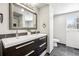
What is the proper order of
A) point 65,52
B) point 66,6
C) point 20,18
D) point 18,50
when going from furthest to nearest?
point 66,6 → point 65,52 → point 20,18 → point 18,50

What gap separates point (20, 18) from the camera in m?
2.39

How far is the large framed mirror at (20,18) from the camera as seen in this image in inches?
76.1

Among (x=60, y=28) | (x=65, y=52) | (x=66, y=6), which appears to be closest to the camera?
(x=65, y=52)

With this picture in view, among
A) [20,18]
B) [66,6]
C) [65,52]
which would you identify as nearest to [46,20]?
[66,6]

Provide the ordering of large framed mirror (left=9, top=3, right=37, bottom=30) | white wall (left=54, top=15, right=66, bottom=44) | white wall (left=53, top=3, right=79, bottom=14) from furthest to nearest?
white wall (left=54, top=15, right=66, bottom=44), white wall (left=53, top=3, right=79, bottom=14), large framed mirror (left=9, top=3, right=37, bottom=30)

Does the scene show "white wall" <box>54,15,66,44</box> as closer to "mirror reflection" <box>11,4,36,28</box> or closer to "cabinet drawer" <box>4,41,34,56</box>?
"mirror reflection" <box>11,4,36,28</box>

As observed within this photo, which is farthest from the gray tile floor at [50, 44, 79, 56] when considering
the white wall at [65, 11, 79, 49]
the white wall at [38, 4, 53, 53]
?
the white wall at [65, 11, 79, 49]

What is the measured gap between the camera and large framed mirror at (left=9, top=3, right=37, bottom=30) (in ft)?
6.34

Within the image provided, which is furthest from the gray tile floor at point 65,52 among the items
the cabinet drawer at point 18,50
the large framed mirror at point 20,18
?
the cabinet drawer at point 18,50

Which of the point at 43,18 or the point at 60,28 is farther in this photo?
the point at 60,28

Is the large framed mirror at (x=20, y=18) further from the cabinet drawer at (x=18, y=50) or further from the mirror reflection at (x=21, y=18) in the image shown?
the cabinet drawer at (x=18, y=50)

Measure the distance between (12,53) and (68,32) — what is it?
396 cm

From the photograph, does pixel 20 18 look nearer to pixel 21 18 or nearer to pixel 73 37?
pixel 21 18

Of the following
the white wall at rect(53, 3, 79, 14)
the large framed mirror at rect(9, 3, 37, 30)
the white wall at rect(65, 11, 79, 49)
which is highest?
the white wall at rect(53, 3, 79, 14)
